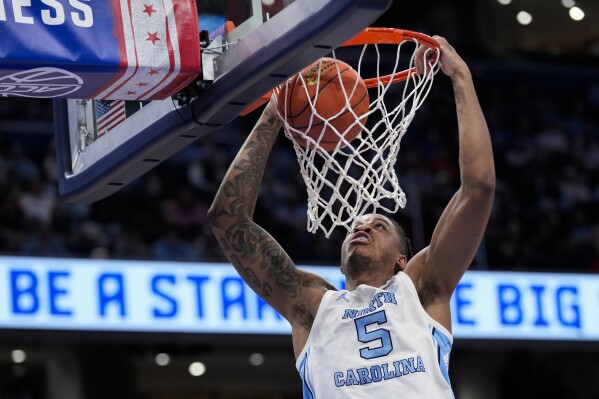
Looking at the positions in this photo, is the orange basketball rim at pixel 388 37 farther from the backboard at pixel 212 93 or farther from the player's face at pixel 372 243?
the player's face at pixel 372 243

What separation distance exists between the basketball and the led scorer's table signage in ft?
17.7

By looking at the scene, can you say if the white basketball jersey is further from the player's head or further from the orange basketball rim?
the orange basketball rim

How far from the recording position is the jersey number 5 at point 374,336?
3916 millimetres

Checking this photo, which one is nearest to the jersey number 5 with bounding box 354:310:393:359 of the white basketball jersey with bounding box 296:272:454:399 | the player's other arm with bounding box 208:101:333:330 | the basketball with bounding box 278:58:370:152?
the white basketball jersey with bounding box 296:272:454:399

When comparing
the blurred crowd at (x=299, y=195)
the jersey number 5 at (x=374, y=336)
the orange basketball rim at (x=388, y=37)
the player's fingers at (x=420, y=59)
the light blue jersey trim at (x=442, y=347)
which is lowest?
the blurred crowd at (x=299, y=195)

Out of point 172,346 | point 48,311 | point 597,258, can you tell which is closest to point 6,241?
→ point 48,311

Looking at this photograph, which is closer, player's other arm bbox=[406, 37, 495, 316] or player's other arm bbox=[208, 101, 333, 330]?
player's other arm bbox=[406, 37, 495, 316]

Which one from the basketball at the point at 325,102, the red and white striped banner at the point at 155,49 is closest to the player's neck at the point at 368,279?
the basketball at the point at 325,102

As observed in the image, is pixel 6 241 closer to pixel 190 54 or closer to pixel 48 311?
pixel 48 311

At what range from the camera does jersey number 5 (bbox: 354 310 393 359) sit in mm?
3916

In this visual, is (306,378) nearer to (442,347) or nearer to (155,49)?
(442,347)

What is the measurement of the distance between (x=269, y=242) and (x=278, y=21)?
3.39 ft

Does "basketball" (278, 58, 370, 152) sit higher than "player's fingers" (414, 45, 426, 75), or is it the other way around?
"player's fingers" (414, 45, 426, 75)

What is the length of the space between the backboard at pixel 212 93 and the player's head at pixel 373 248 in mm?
693
